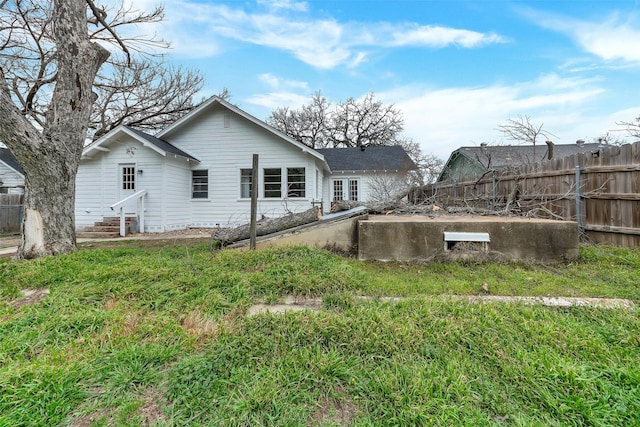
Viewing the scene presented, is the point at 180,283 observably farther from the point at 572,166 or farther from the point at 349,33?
the point at 349,33

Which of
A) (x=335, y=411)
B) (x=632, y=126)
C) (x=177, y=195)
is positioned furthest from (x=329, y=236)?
(x=632, y=126)

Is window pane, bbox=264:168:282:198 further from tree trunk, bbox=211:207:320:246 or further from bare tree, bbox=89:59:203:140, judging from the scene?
bare tree, bbox=89:59:203:140

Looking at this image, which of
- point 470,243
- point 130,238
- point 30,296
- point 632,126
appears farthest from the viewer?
point 130,238

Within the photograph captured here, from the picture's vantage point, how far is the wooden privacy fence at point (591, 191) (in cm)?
473

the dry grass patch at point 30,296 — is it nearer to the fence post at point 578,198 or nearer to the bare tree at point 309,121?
the fence post at point 578,198

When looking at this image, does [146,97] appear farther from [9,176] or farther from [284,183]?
[284,183]

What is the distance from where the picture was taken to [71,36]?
18.2 feet

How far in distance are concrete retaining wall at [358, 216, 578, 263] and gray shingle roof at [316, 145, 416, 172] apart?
12343mm

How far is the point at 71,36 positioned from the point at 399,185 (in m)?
13.2

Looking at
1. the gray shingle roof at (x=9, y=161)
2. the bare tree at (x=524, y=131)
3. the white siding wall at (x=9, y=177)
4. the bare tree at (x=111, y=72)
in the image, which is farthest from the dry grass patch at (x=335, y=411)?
the white siding wall at (x=9, y=177)

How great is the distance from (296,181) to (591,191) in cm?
906

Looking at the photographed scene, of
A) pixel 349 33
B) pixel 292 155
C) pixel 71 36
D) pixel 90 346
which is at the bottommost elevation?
pixel 90 346

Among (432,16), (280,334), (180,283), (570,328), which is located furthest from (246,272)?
(432,16)

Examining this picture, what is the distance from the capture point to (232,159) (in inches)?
464
